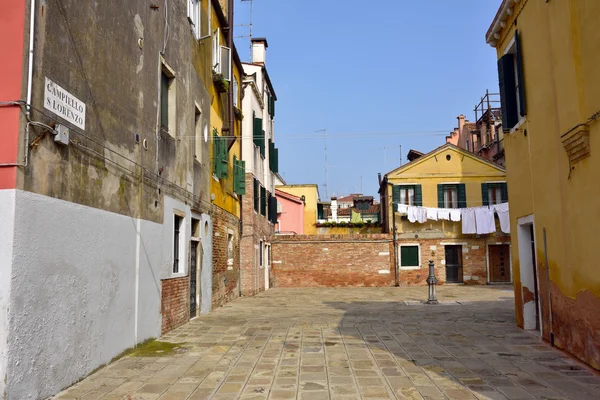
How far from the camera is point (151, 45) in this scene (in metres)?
8.12

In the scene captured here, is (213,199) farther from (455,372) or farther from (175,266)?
(455,372)

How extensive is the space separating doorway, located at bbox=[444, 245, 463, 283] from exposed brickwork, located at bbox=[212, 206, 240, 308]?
1242 cm

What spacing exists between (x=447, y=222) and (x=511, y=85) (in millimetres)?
16335

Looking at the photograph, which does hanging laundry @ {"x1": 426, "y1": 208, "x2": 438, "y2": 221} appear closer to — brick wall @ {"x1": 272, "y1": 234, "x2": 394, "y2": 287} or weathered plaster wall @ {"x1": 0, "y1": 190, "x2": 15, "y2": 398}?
brick wall @ {"x1": 272, "y1": 234, "x2": 394, "y2": 287}

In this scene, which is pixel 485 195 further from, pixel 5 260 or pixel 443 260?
pixel 5 260

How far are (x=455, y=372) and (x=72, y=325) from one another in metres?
4.36

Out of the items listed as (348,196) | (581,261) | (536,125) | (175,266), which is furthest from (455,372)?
(348,196)

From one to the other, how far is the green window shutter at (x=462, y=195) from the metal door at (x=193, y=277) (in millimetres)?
17558

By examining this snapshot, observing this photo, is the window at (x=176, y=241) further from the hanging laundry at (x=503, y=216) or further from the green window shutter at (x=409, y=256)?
the hanging laundry at (x=503, y=216)

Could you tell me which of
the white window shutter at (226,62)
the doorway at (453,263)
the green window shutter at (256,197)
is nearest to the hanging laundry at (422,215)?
the doorway at (453,263)

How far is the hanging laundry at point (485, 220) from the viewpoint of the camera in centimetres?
2372

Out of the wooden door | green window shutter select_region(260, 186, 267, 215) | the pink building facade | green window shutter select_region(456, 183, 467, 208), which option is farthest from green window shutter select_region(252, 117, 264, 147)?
the pink building facade

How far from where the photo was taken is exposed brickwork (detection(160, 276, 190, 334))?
8.68 meters

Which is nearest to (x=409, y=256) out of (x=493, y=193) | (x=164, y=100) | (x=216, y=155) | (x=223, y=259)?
(x=493, y=193)
